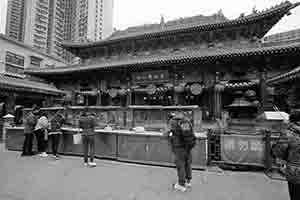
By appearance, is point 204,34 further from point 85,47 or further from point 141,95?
point 85,47

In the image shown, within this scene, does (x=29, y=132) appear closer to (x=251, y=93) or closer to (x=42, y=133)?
(x=42, y=133)

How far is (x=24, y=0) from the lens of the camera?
1922 inches

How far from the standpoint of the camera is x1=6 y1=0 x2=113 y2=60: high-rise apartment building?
46.2m

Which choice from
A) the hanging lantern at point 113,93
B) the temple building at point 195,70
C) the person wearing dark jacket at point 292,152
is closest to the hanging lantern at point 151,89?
the temple building at point 195,70

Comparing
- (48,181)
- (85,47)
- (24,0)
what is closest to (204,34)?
(85,47)

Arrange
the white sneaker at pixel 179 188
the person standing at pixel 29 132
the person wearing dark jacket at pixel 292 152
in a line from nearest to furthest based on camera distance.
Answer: the person wearing dark jacket at pixel 292 152 < the white sneaker at pixel 179 188 < the person standing at pixel 29 132

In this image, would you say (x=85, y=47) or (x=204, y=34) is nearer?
(x=204, y=34)

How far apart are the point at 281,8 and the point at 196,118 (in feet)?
29.0

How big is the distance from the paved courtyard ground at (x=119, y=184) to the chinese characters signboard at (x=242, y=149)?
0.39 m

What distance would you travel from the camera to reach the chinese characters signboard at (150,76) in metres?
10.2

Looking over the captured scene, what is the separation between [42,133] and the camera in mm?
5918

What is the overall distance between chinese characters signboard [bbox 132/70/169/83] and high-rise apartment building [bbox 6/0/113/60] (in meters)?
37.2

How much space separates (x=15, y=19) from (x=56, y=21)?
10847 mm

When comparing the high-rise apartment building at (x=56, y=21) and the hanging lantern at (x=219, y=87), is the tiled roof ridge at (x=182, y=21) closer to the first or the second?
the hanging lantern at (x=219, y=87)
